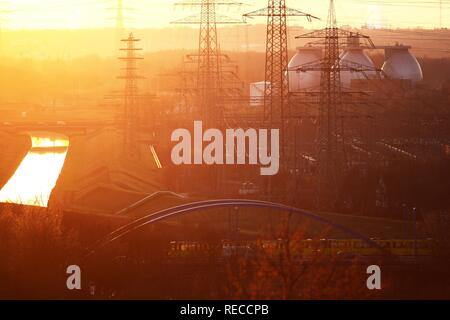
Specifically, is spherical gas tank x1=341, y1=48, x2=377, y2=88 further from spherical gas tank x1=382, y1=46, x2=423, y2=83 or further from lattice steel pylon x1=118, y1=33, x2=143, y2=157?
lattice steel pylon x1=118, y1=33, x2=143, y2=157

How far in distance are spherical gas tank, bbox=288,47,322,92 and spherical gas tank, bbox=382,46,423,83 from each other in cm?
111

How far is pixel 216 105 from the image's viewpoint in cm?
905

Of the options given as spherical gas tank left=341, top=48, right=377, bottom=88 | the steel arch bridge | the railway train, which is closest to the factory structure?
spherical gas tank left=341, top=48, right=377, bottom=88

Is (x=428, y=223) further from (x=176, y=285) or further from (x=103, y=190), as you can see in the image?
(x=103, y=190)

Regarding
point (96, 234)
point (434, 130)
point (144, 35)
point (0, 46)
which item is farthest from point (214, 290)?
point (144, 35)

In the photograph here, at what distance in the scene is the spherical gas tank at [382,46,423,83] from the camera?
1433 cm

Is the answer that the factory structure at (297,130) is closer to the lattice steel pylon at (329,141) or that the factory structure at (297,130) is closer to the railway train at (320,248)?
the lattice steel pylon at (329,141)

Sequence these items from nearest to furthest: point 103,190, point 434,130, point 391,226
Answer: point 391,226 → point 103,190 → point 434,130

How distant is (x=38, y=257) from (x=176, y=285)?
0.80 meters

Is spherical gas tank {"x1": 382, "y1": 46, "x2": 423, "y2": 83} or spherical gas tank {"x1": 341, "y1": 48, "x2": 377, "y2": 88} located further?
spherical gas tank {"x1": 382, "y1": 46, "x2": 423, "y2": 83}

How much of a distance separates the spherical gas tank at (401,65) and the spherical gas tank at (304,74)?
1109 millimetres

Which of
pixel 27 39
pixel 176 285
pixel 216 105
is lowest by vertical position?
pixel 176 285

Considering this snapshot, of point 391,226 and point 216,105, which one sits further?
point 216,105

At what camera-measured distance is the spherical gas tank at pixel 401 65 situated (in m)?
14.3
